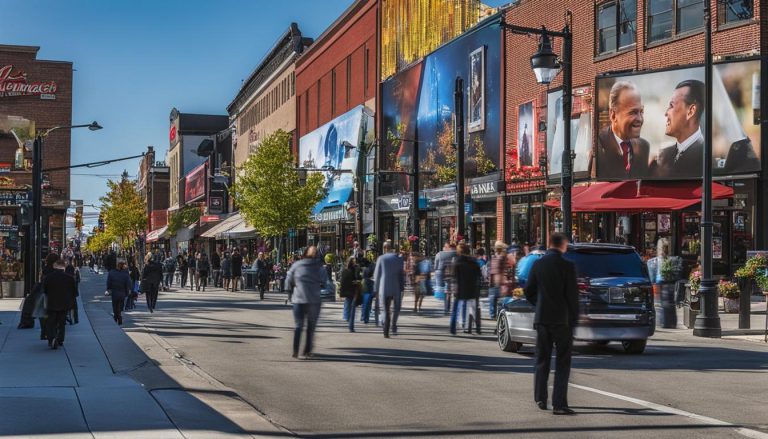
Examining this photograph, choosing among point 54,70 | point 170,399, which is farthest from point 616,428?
point 54,70

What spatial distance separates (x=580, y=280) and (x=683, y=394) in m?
4.28

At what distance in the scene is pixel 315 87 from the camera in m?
67.7

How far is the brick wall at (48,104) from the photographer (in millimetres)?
75250

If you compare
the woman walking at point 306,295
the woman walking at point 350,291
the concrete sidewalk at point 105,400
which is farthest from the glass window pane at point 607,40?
the concrete sidewalk at point 105,400

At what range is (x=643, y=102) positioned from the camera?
101ft

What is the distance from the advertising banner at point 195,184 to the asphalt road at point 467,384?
7990 cm

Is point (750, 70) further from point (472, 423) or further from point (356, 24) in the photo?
point (356, 24)

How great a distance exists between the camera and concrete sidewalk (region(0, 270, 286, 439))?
8789 millimetres

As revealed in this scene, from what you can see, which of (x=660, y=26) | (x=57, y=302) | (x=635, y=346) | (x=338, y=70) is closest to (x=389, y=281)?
(x=635, y=346)

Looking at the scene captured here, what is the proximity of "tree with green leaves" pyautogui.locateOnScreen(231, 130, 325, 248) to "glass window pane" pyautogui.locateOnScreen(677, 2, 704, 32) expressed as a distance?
25959 millimetres

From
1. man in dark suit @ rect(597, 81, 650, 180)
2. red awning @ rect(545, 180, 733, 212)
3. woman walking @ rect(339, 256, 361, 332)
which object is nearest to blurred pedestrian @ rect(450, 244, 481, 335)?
woman walking @ rect(339, 256, 361, 332)

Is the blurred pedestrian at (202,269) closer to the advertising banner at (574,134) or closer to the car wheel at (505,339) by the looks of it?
the advertising banner at (574,134)

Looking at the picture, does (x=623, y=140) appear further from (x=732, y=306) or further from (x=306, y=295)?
(x=306, y=295)

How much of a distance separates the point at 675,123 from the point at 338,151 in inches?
1292
